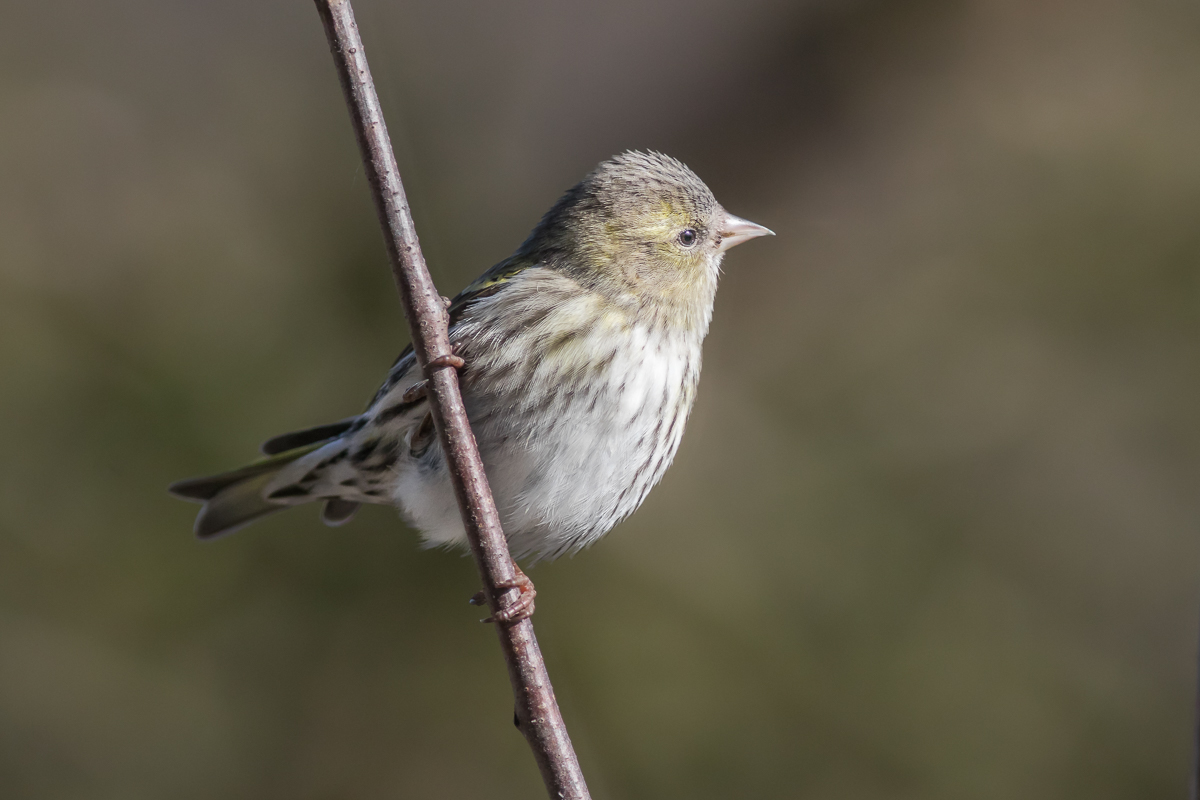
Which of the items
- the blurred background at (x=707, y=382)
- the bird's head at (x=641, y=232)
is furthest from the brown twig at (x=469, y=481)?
the blurred background at (x=707, y=382)

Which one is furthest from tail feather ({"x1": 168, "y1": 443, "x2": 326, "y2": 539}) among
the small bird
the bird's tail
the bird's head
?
the bird's head

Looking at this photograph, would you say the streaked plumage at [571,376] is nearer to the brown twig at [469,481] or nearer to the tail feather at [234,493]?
the tail feather at [234,493]

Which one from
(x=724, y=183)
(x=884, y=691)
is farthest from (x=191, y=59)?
(x=884, y=691)

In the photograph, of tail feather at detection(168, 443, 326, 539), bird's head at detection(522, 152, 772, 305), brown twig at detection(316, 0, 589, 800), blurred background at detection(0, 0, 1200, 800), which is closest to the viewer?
brown twig at detection(316, 0, 589, 800)

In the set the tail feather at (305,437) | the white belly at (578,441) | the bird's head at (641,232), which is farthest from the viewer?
the tail feather at (305,437)

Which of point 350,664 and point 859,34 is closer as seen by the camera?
point 350,664

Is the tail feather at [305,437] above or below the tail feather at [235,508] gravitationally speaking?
above

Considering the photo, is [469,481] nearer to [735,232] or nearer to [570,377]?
[570,377]

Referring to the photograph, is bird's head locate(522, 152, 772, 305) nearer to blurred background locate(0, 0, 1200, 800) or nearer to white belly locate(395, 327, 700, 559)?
white belly locate(395, 327, 700, 559)

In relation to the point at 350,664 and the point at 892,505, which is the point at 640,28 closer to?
the point at 892,505
